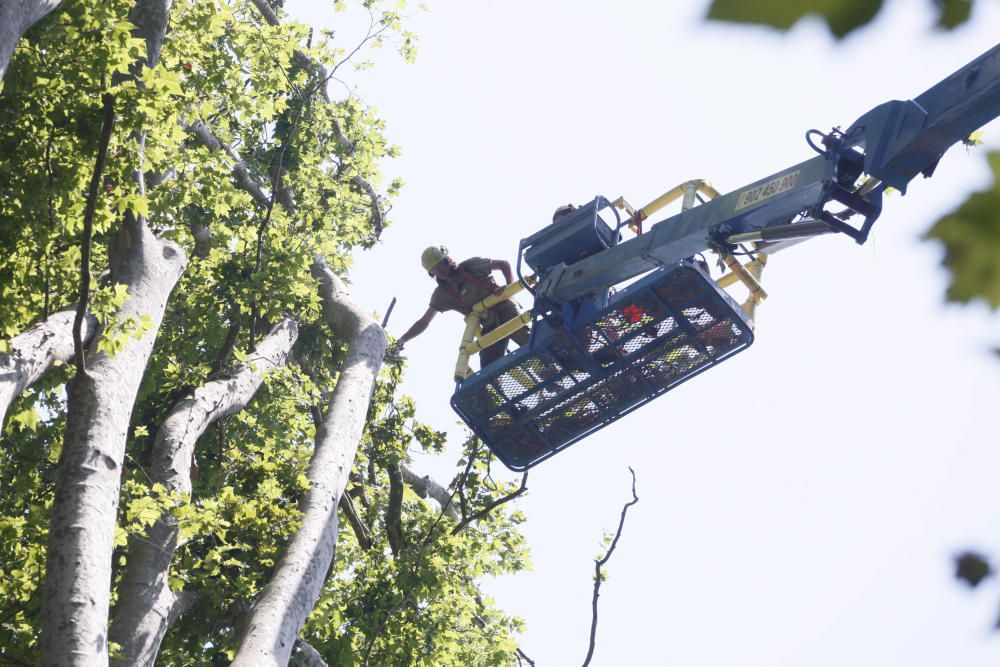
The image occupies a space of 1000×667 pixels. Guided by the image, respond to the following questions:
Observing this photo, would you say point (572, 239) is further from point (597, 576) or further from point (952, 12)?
point (952, 12)

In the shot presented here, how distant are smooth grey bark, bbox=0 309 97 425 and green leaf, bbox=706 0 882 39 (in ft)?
17.8

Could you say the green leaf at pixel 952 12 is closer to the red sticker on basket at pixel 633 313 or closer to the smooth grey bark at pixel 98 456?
the smooth grey bark at pixel 98 456

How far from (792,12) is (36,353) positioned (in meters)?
5.91

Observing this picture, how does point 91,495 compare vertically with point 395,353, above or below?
below

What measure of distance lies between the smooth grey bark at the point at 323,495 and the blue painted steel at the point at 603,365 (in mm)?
876

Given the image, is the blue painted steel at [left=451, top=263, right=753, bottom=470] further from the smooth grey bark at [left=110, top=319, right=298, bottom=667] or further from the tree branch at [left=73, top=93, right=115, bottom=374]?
the tree branch at [left=73, top=93, right=115, bottom=374]

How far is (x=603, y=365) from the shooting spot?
8.39 metres

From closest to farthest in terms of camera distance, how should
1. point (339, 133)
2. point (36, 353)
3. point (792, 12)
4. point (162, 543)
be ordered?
point (792, 12) → point (36, 353) → point (162, 543) → point (339, 133)

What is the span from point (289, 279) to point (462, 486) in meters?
2.47

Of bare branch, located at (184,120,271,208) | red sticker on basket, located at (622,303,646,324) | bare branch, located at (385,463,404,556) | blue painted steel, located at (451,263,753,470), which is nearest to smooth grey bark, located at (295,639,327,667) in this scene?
blue painted steel, located at (451,263,753,470)

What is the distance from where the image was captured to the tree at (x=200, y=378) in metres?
6.16


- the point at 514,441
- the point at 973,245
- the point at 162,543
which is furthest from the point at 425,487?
the point at 973,245

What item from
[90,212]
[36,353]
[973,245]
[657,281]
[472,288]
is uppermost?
[472,288]

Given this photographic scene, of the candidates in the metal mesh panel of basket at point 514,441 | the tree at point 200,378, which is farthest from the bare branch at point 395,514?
the metal mesh panel of basket at point 514,441
